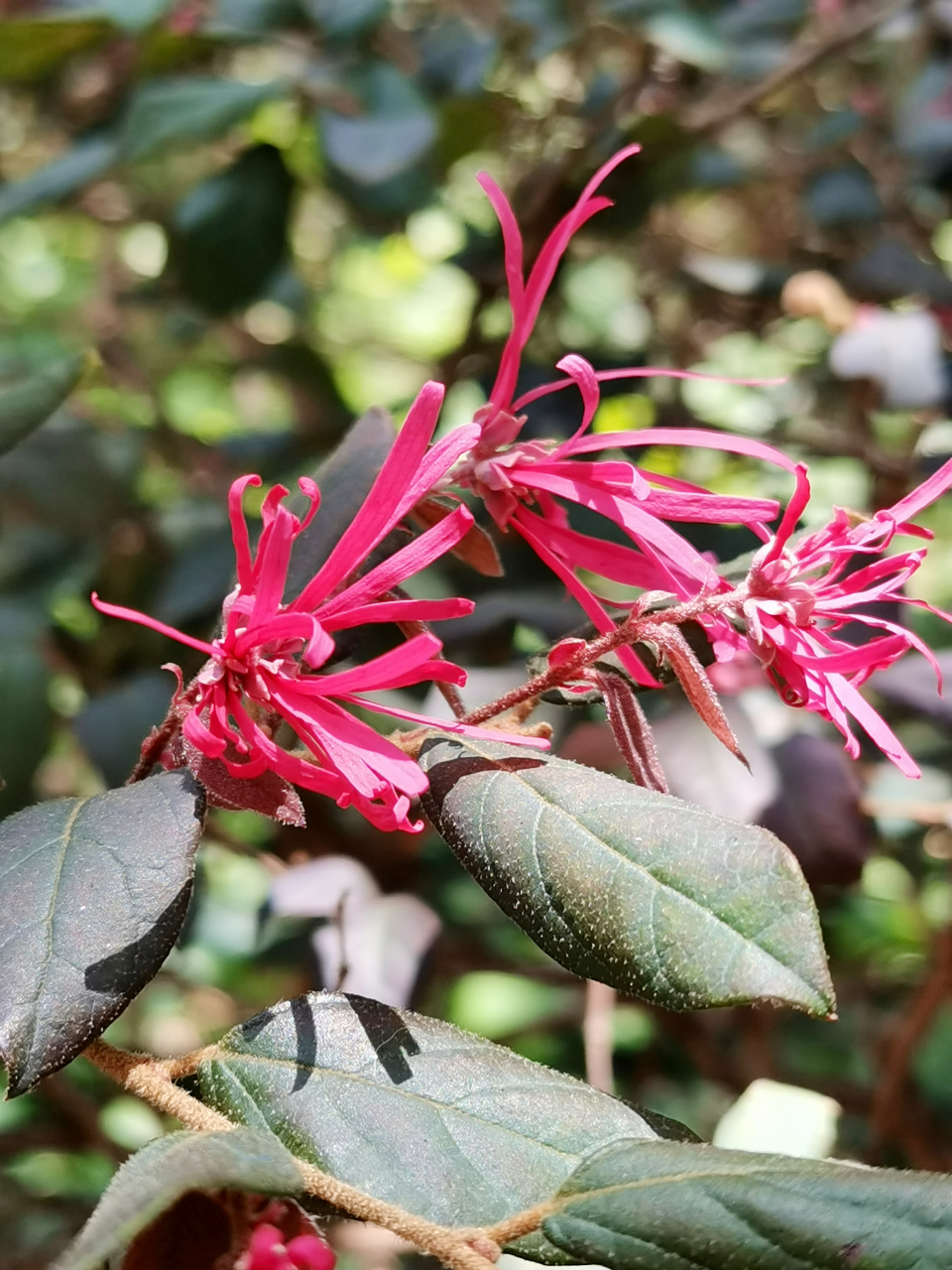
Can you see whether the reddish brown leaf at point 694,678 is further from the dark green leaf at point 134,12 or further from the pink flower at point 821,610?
the dark green leaf at point 134,12

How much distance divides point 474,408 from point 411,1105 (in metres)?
0.95

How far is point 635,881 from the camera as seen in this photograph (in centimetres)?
42

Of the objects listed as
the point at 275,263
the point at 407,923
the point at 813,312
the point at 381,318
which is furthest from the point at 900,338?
the point at 381,318

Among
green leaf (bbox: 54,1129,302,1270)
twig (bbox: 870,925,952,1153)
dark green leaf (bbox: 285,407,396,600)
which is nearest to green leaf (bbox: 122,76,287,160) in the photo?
dark green leaf (bbox: 285,407,396,600)

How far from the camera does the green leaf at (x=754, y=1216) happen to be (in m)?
0.37

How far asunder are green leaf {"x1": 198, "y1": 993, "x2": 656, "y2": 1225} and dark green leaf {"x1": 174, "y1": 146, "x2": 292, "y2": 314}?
2.80 ft

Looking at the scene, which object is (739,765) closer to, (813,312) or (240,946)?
(813,312)

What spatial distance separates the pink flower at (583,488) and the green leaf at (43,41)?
75cm

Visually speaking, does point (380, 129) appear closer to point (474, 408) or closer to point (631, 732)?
point (474, 408)

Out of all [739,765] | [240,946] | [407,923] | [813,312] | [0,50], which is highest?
[0,50]

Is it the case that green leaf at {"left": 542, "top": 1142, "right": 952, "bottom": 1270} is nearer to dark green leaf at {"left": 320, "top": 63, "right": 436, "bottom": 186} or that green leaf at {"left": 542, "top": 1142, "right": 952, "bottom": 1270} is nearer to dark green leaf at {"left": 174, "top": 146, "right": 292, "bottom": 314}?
dark green leaf at {"left": 320, "top": 63, "right": 436, "bottom": 186}

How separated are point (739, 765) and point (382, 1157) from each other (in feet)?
1.33

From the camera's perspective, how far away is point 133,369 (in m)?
1.75

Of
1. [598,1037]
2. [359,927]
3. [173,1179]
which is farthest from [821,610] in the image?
[598,1037]
